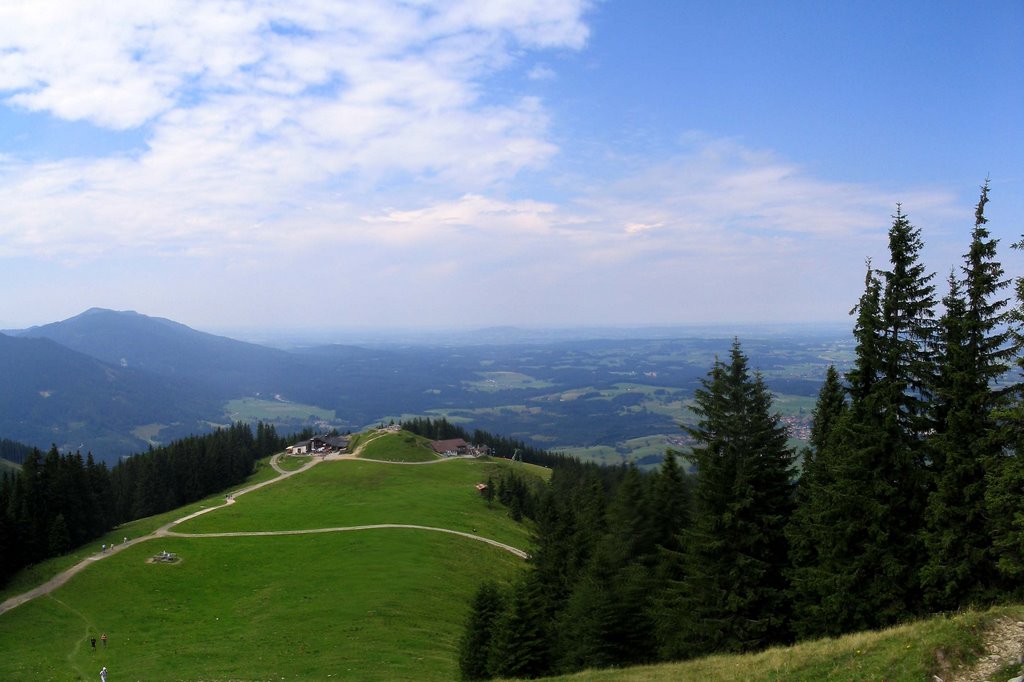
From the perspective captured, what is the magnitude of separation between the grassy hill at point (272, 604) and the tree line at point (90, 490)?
4.61m

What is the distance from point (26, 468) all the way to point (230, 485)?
44.6m

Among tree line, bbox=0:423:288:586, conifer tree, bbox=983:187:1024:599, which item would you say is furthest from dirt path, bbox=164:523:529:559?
conifer tree, bbox=983:187:1024:599

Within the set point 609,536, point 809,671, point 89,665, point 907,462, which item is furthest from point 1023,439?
point 89,665

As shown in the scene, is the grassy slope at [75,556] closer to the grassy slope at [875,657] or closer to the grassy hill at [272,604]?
the grassy hill at [272,604]

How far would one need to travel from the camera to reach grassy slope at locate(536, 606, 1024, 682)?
1535cm

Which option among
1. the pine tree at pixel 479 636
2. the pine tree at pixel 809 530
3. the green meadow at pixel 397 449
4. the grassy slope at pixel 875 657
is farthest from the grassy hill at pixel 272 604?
the green meadow at pixel 397 449

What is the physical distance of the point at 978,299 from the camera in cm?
2144

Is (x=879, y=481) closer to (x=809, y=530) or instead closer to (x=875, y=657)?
(x=809, y=530)

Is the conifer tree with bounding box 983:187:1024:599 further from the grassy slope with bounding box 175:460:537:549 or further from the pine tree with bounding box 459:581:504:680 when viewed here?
the grassy slope with bounding box 175:460:537:549

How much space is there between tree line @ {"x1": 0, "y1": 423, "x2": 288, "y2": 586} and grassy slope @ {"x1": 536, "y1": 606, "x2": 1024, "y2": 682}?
2594 inches

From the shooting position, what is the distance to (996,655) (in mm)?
15094

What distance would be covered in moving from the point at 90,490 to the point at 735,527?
77.8 meters

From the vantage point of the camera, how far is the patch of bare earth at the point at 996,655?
14.5 metres

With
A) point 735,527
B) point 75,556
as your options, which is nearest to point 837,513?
point 735,527
